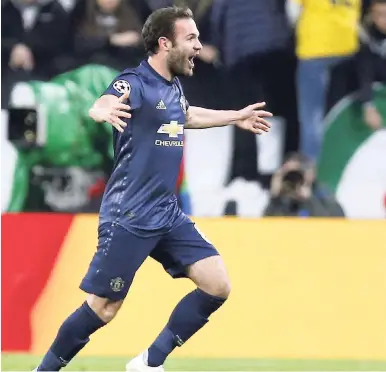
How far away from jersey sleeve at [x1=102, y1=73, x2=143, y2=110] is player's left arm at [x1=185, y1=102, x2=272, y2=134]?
618 mm

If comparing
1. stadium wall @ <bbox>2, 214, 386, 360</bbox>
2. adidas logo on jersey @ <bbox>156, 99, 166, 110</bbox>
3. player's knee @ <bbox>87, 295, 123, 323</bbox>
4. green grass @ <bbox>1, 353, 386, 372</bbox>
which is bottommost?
green grass @ <bbox>1, 353, 386, 372</bbox>

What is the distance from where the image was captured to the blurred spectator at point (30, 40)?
38.9 feet

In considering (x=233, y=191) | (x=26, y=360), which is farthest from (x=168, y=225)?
(x=233, y=191)

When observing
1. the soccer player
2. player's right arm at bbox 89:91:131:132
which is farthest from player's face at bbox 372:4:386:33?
player's right arm at bbox 89:91:131:132

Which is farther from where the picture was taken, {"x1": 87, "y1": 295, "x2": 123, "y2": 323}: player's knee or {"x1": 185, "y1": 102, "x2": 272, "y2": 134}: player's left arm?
{"x1": 185, "y1": 102, "x2": 272, "y2": 134}: player's left arm

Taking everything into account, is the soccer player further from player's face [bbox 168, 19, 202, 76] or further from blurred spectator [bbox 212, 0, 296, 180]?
blurred spectator [bbox 212, 0, 296, 180]

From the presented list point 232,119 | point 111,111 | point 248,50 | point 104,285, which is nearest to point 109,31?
point 248,50

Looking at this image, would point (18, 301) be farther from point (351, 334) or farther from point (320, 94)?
point (320, 94)

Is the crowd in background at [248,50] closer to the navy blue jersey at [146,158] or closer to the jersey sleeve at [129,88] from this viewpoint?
the navy blue jersey at [146,158]

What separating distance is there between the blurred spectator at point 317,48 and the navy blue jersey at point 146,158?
5.04 meters

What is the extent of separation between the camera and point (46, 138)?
38.8ft

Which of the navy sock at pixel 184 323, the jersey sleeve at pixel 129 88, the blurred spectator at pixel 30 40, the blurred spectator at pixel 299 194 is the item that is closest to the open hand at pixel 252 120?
the jersey sleeve at pixel 129 88

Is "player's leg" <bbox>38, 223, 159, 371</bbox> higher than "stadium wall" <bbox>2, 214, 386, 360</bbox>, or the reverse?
"player's leg" <bbox>38, 223, 159, 371</bbox>

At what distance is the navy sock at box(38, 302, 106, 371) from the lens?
662cm
